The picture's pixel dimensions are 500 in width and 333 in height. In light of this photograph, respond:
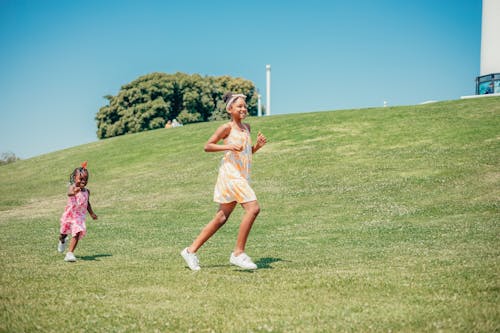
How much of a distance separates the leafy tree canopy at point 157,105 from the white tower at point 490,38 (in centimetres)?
3846

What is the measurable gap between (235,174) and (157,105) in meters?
71.3

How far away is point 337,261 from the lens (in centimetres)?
951

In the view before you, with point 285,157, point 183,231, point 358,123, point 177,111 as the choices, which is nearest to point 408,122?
point 358,123

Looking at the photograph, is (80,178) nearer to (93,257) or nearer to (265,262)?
(93,257)

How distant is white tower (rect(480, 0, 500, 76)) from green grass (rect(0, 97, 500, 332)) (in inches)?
781

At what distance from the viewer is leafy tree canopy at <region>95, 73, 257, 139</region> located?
78.1m

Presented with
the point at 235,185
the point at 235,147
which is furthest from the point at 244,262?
the point at 235,147

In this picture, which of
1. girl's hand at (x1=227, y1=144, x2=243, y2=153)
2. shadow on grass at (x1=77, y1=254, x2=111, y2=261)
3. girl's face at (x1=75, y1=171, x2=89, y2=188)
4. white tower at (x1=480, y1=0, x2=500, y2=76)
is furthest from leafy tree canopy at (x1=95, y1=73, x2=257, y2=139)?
girl's hand at (x1=227, y1=144, x2=243, y2=153)

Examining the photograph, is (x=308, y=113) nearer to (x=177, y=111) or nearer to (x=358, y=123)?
(x=358, y=123)

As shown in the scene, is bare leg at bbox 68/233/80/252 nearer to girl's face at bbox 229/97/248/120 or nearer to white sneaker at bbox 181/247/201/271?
white sneaker at bbox 181/247/201/271

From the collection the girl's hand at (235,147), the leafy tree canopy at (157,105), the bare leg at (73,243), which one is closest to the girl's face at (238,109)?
the girl's hand at (235,147)

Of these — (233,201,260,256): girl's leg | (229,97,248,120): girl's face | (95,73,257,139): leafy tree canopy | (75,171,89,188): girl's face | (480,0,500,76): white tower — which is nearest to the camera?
(233,201,260,256): girl's leg

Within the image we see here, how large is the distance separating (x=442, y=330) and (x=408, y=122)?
28989mm

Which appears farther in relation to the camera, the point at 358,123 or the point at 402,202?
the point at 358,123
